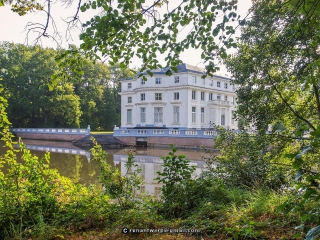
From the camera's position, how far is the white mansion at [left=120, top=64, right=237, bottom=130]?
28188mm

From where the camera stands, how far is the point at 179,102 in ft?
93.0

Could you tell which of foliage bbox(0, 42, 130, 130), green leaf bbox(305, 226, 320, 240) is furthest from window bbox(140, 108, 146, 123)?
green leaf bbox(305, 226, 320, 240)

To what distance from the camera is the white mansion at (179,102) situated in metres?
28.2

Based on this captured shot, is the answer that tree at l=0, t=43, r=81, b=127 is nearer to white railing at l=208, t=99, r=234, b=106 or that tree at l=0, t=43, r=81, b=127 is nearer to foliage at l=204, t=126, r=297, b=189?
white railing at l=208, t=99, r=234, b=106

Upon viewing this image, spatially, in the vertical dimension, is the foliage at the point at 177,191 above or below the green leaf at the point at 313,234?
below

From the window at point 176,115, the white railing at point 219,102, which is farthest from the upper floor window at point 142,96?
the white railing at point 219,102

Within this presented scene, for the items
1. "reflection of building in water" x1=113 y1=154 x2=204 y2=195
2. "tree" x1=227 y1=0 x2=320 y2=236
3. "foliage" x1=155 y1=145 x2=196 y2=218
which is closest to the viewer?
"foliage" x1=155 y1=145 x2=196 y2=218

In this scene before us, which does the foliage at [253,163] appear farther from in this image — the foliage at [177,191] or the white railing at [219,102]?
the white railing at [219,102]

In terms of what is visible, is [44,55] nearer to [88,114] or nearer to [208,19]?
[88,114]

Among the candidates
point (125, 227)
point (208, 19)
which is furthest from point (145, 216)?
point (208, 19)

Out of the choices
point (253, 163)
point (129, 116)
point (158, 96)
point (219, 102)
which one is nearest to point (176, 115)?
point (158, 96)

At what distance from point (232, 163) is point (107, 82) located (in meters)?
40.6

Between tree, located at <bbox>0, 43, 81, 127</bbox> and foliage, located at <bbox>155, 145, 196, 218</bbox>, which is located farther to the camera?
tree, located at <bbox>0, 43, 81, 127</bbox>

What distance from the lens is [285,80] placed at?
482cm
